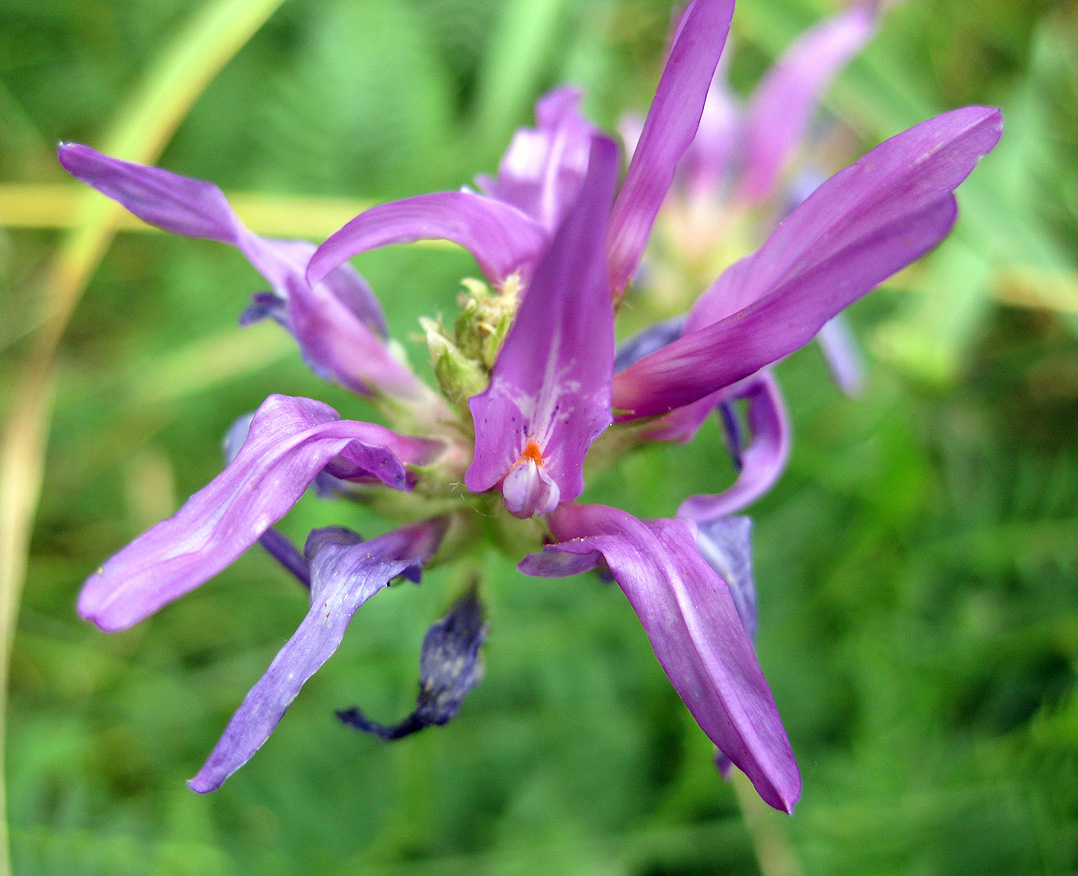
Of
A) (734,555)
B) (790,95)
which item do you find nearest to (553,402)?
(734,555)

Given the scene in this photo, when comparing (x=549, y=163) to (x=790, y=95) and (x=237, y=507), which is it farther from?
(x=790, y=95)

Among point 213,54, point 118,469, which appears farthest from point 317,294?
point 118,469

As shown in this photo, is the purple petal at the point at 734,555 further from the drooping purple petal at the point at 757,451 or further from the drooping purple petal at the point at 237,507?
the drooping purple petal at the point at 237,507

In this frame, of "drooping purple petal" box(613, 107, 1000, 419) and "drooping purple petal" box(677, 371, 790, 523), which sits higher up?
"drooping purple petal" box(613, 107, 1000, 419)

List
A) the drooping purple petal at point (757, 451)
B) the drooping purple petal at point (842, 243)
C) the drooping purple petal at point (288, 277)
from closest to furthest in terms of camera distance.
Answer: the drooping purple petal at point (842, 243) → the drooping purple petal at point (288, 277) → the drooping purple petal at point (757, 451)

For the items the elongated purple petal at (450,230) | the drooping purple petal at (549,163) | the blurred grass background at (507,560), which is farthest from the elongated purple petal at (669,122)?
the blurred grass background at (507,560)

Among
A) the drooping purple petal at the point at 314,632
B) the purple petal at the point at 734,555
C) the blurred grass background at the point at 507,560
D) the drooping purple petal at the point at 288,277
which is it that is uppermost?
the drooping purple petal at the point at 288,277

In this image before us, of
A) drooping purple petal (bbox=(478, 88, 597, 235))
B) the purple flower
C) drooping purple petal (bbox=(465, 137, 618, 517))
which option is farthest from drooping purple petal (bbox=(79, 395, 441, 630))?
drooping purple petal (bbox=(478, 88, 597, 235))

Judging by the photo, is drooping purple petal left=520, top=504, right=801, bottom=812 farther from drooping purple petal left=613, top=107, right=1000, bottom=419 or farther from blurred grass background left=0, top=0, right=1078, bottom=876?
blurred grass background left=0, top=0, right=1078, bottom=876

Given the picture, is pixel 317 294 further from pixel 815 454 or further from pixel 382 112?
pixel 382 112
